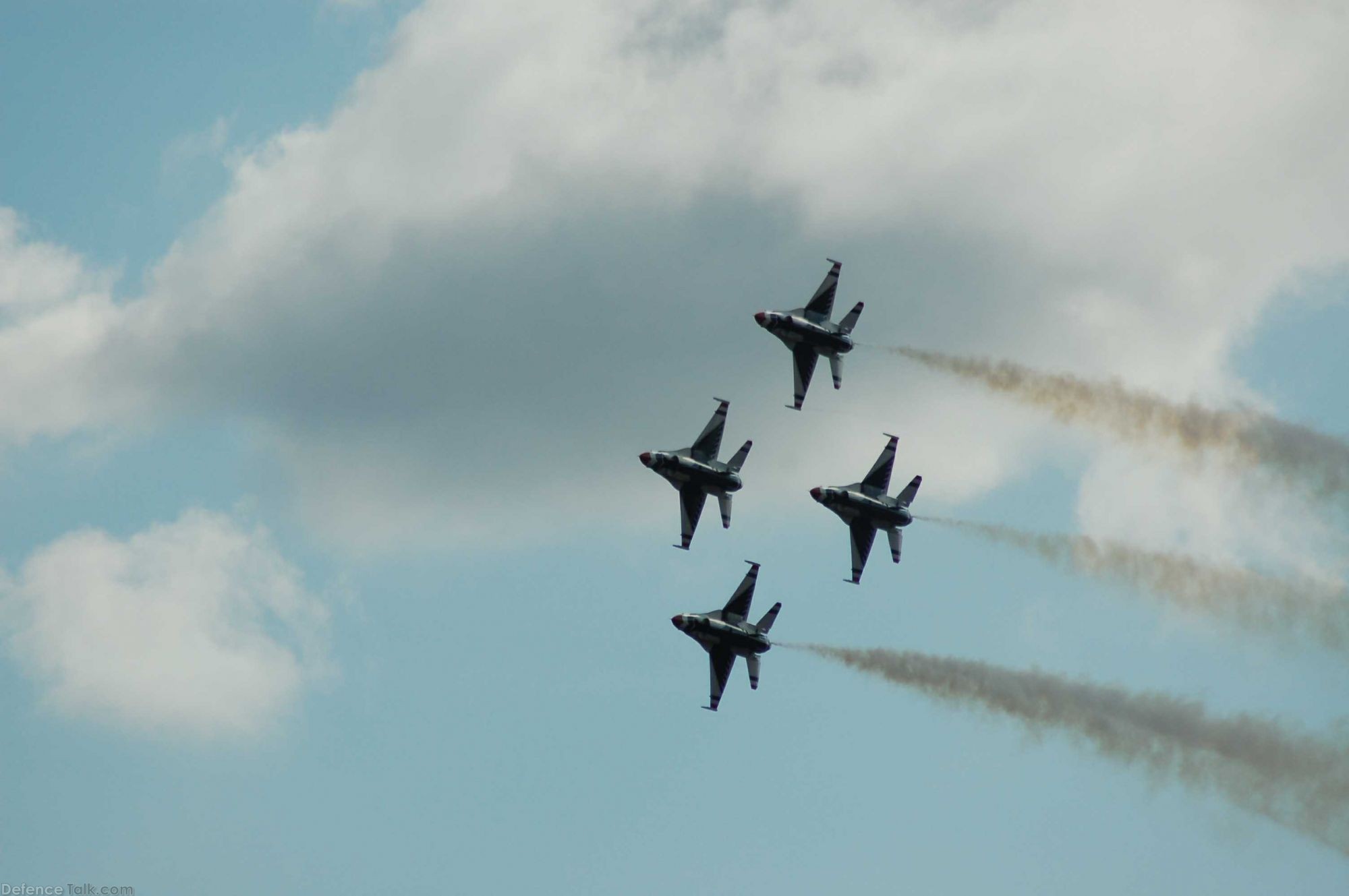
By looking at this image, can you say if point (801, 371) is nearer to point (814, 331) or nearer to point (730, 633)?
point (814, 331)

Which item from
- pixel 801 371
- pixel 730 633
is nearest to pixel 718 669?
pixel 730 633

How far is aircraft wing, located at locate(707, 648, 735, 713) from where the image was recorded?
10212 centimetres

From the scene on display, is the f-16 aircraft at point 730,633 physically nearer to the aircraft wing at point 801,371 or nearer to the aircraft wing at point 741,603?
the aircraft wing at point 741,603

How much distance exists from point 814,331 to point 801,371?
313 centimetres

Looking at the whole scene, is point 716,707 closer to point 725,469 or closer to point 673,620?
point 673,620

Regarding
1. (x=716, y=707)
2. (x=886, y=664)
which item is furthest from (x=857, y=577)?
(x=716, y=707)

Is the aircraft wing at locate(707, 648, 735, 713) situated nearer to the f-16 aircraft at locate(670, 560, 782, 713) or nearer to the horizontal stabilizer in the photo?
the f-16 aircraft at locate(670, 560, 782, 713)

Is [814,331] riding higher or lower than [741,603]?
higher

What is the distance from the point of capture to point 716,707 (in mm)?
102375

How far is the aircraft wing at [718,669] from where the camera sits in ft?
335

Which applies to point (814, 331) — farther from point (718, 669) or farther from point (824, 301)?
point (718, 669)

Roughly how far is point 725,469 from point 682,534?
196 inches

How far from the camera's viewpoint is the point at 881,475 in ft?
344

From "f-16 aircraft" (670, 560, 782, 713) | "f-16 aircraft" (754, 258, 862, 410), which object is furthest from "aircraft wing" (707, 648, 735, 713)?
"f-16 aircraft" (754, 258, 862, 410)
